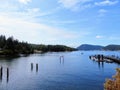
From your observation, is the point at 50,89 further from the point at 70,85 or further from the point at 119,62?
the point at 119,62

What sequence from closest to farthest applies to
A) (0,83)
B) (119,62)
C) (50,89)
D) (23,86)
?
(50,89)
(23,86)
(0,83)
(119,62)

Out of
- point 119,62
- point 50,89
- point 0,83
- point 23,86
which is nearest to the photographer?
point 50,89

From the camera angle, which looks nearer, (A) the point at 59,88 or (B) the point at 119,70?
(B) the point at 119,70

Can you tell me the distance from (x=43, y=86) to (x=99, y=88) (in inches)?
656

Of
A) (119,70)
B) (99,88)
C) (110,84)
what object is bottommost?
(99,88)

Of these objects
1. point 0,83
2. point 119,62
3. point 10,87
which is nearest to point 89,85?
point 10,87

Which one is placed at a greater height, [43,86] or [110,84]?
[110,84]

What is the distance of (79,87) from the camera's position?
6475cm

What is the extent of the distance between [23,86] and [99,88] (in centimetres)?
2277

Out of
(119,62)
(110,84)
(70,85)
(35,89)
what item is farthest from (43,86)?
(119,62)

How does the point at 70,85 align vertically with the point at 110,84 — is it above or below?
below

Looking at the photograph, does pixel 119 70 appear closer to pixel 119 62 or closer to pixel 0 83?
pixel 0 83

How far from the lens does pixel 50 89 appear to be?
2414 inches

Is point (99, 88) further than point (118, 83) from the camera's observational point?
Yes
